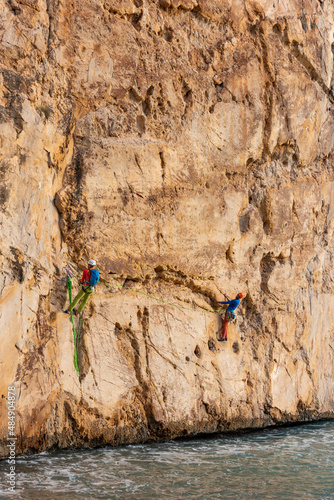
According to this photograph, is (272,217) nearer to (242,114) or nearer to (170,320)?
(242,114)

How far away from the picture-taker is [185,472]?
9.31m

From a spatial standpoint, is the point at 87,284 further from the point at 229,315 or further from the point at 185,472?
the point at 185,472

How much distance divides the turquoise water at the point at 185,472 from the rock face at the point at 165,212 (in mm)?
530

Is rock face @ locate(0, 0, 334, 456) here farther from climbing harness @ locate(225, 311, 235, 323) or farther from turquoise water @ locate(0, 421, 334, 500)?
turquoise water @ locate(0, 421, 334, 500)

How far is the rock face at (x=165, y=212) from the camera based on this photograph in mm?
9945

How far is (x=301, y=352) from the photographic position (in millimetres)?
13289

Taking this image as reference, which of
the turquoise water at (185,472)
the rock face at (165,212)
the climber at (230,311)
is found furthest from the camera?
the climber at (230,311)

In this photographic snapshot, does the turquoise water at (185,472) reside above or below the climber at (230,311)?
below

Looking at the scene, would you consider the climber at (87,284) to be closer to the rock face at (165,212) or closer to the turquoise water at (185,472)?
the rock face at (165,212)

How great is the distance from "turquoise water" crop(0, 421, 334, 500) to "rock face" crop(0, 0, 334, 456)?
530 mm

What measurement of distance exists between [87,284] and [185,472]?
3.41 m

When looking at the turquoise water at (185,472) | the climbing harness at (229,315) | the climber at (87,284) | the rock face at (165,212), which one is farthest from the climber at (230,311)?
the climber at (87,284)

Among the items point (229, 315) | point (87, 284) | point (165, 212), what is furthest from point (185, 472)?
point (165, 212)

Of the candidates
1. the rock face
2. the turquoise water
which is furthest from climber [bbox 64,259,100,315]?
the turquoise water
